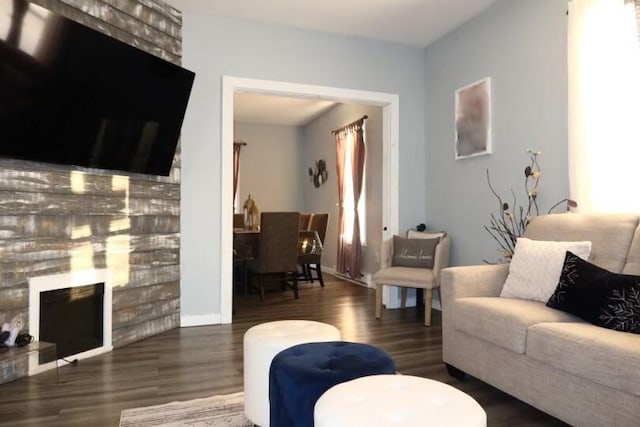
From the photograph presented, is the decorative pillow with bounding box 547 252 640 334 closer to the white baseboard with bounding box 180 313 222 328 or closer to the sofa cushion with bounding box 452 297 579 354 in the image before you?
the sofa cushion with bounding box 452 297 579 354

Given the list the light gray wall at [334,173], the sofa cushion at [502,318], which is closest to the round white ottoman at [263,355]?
the sofa cushion at [502,318]

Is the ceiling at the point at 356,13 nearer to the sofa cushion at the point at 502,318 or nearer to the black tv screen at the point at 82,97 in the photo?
the black tv screen at the point at 82,97

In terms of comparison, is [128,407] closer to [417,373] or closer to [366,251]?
[417,373]

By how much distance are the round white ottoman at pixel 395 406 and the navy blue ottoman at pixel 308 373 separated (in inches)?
6.0

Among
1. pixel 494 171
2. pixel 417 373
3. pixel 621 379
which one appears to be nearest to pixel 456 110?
pixel 494 171

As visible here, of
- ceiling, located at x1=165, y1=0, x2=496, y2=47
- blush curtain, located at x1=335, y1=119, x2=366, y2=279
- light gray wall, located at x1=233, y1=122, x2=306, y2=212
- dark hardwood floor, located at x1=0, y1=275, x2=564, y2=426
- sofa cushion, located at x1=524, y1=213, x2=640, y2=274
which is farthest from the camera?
light gray wall, located at x1=233, y1=122, x2=306, y2=212

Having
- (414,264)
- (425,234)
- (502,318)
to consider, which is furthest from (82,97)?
(425,234)

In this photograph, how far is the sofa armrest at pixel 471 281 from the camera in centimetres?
260

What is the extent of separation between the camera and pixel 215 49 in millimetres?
3936

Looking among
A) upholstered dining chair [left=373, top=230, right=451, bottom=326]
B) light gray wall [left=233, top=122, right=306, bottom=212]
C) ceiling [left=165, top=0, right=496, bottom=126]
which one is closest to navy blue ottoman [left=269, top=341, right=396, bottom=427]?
upholstered dining chair [left=373, top=230, right=451, bottom=326]

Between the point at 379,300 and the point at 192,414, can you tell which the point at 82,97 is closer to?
A: the point at 192,414

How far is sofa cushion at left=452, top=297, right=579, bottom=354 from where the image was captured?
2.10 meters

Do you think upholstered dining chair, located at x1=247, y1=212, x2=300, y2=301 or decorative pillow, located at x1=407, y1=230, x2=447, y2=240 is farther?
upholstered dining chair, located at x1=247, y1=212, x2=300, y2=301

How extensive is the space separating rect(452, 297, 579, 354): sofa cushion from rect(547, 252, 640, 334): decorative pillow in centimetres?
9
